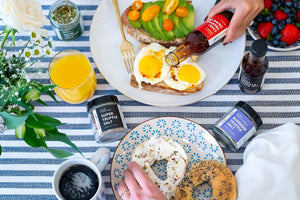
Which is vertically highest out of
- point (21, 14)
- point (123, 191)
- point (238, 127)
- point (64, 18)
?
point (21, 14)

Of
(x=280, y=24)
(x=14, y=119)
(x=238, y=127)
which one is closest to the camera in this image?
(x=14, y=119)

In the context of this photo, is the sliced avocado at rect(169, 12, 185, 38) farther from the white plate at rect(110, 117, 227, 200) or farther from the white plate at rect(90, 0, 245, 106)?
the white plate at rect(110, 117, 227, 200)

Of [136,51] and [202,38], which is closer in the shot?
[202,38]

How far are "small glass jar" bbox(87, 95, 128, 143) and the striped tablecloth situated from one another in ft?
0.38

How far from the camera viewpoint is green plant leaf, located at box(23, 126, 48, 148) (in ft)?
4.46

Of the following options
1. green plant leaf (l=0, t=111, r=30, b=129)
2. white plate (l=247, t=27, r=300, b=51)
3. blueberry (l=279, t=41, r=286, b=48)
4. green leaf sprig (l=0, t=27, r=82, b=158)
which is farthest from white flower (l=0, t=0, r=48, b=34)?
blueberry (l=279, t=41, r=286, b=48)

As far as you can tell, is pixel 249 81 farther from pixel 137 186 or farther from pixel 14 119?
pixel 14 119

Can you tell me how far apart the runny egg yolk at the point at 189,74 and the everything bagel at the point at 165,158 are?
0.30 m

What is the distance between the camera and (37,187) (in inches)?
67.9

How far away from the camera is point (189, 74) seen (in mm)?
1720

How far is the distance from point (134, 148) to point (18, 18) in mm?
772

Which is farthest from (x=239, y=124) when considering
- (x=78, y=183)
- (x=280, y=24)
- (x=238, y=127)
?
(x=78, y=183)

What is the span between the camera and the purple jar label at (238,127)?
162cm

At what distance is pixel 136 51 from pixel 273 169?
0.88 meters
